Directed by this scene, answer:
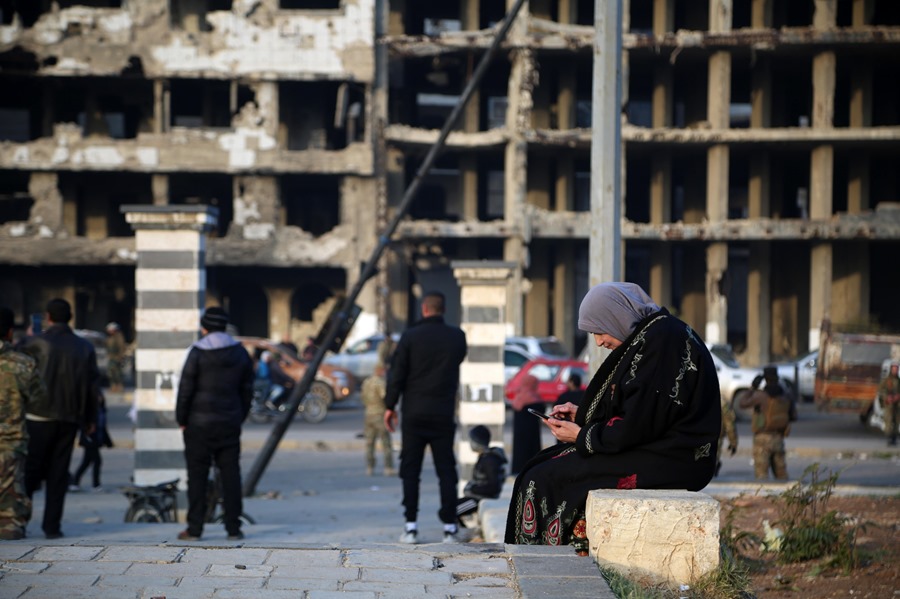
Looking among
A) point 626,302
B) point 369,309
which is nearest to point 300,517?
point 626,302

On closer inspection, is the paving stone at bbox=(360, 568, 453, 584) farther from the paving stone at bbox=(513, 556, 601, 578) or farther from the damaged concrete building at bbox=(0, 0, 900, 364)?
the damaged concrete building at bbox=(0, 0, 900, 364)

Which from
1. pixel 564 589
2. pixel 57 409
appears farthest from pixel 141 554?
pixel 57 409

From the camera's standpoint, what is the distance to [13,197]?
41781 mm

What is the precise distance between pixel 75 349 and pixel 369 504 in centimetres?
485

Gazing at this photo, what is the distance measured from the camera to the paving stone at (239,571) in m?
5.31

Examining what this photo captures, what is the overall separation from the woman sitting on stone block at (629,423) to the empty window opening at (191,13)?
38.5m

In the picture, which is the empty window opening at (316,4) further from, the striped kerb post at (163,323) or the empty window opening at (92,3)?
the striped kerb post at (163,323)

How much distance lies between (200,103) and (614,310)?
39855 mm

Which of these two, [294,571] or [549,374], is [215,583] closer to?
[294,571]

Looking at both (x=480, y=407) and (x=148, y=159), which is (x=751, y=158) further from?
(x=480, y=407)

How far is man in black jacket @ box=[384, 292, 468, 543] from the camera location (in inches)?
409

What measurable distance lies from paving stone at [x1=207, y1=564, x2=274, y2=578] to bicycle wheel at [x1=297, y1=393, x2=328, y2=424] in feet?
67.6

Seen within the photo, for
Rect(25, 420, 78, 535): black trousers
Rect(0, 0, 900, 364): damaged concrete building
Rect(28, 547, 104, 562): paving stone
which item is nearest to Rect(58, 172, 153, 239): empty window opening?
Rect(0, 0, 900, 364): damaged concrete building

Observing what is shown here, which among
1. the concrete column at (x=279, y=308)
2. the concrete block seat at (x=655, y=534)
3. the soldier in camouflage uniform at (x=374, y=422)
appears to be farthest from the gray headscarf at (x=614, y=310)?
the concrete column at (x=279, y=308)
